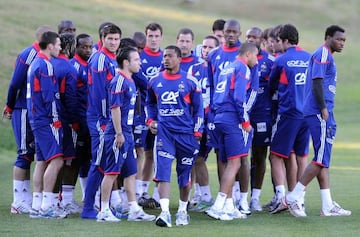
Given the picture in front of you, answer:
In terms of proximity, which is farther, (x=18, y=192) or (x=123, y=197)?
(x=123, y=197)

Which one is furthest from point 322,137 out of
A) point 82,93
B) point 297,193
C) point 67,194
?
point 67,194

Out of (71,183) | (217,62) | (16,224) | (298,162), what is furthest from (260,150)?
(16,224)

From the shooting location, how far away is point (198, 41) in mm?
47938

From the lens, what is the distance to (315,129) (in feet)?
44.0

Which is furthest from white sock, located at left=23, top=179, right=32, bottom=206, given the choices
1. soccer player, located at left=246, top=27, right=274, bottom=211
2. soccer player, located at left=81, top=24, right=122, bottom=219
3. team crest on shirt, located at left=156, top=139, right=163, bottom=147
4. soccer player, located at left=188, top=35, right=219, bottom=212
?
soccer player, located at left=246, top=27, right=274, bottom=211

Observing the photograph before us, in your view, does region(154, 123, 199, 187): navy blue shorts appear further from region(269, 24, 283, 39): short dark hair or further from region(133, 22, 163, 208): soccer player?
region(269, 24, 283, 39): short dark hair

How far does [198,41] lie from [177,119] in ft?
116

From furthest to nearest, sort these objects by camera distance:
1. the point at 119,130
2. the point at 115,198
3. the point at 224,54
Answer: the point at 224,54 → the point at 115,198 → the point at 119,130

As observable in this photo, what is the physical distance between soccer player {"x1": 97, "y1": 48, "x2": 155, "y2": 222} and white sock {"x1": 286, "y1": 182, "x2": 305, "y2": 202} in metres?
1.94

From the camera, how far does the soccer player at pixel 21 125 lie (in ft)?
45.4

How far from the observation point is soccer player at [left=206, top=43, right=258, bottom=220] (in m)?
13.2

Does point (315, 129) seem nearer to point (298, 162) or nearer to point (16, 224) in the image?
point (298, 162)

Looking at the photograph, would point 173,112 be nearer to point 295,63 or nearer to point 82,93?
point 82,93

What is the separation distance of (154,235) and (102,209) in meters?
1.46
